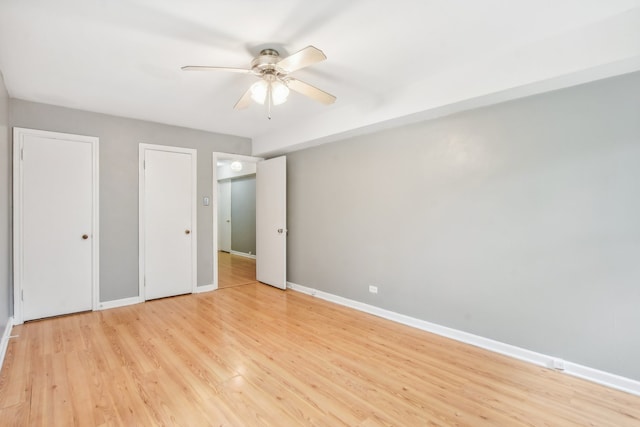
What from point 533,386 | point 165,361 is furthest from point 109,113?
point 533,386

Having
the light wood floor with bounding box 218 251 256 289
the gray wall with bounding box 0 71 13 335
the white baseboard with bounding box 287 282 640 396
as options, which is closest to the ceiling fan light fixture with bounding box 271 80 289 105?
the gray wall with bounding box 0 71 13 335

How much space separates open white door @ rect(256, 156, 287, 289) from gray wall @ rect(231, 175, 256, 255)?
2479 millimetres

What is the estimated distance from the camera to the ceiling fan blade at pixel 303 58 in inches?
75.9

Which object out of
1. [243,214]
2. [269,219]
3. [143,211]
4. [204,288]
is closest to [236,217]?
[243,214]

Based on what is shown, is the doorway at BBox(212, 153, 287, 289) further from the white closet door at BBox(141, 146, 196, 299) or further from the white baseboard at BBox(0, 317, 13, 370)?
the white baseboard at BBox(0, 317, 13, 370)

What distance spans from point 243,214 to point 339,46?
630 centimetres

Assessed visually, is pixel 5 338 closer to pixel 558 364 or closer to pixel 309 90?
pixel 309 90

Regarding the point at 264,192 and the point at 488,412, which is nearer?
the point at 488,412

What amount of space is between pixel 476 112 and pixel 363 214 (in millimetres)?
1660

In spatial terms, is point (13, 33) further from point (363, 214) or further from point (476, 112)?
point (476, 112)

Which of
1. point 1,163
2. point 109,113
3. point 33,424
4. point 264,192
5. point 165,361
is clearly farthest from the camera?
point 264,192

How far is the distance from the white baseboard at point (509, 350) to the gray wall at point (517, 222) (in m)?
0.05

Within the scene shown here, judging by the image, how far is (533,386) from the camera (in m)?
2.22

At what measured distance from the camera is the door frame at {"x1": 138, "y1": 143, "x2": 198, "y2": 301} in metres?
4.12
